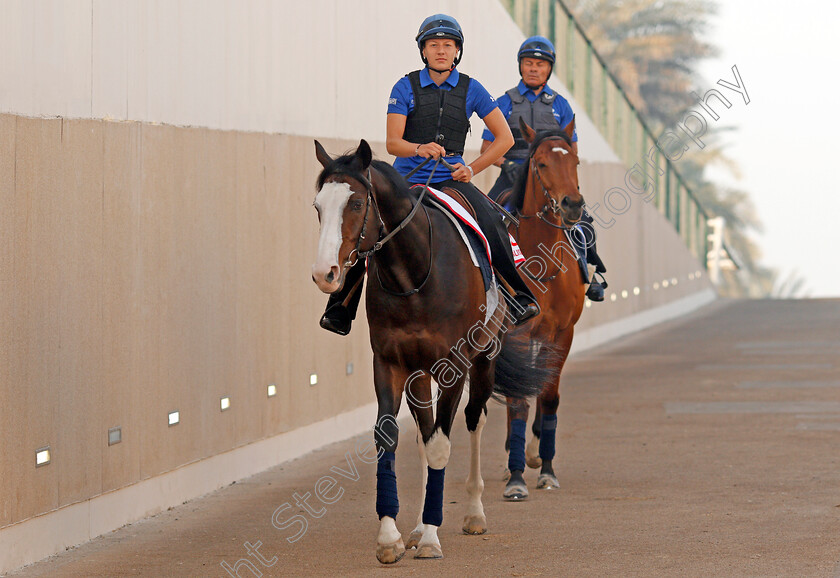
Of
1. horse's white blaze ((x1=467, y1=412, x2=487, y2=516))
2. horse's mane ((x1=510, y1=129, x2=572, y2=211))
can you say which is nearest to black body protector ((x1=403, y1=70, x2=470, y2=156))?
horse's mane ((x1=510, y1=129, x2=572, y2=211))

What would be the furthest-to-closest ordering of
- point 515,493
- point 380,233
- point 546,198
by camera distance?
1. point 546,198
2. point 515,493
3. point 380,233

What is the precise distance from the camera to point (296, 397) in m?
12.5

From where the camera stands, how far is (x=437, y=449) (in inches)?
320

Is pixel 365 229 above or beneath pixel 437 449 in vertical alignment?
above

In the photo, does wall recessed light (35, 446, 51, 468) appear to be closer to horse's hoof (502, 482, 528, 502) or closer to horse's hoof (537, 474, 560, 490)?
horse's hoof (502, 482, 528, 502)

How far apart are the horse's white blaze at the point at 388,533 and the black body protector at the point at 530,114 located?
175 inches

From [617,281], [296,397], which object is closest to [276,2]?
[296,397]

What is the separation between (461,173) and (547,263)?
221cm

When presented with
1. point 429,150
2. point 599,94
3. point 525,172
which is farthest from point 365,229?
point 599,94

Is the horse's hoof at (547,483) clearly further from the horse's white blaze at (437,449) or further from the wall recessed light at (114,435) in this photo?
the wall recessed light at (114,435)

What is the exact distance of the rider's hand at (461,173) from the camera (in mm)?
8678

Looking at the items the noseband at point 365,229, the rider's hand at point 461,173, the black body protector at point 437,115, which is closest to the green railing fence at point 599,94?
the black body protector at point 437,115

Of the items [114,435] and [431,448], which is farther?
[114,435]

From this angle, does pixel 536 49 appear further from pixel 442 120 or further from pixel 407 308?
pixel 407 308
